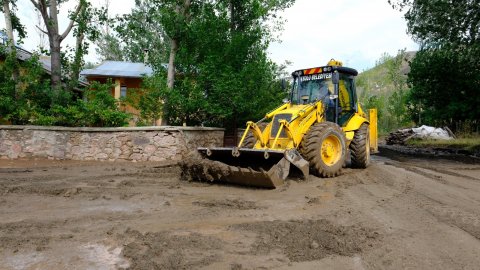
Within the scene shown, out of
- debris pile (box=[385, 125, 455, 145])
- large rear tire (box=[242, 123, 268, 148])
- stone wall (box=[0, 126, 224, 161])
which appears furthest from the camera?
debris pile (box=[385, 125, 455, 145])

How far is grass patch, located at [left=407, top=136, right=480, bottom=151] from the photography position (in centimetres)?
1834

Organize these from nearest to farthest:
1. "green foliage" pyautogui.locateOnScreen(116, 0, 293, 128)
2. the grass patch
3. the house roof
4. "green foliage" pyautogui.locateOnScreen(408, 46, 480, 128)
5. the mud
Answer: the mud
"green foliage" pyautogui.locateOnScreen(116, 0, 293, 128)
the grass patch
"green foliage" pyautogui.locateOnScreen(408, 46, 480, 128)
the house roof

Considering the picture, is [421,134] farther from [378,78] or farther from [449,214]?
[378,78]

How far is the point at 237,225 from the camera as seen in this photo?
4.80m

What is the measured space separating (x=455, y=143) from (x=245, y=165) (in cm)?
1573

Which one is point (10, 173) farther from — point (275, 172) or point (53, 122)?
point (275, 172)

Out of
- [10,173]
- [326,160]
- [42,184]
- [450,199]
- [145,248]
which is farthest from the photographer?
[10,173]

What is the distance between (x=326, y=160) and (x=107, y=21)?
11.2 m

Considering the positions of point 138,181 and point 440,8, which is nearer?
point 138,181

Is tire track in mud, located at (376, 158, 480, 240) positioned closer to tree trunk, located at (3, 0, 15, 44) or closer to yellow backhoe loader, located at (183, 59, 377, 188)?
yellow backhoe loader, located at (183, 59, 377, 188)

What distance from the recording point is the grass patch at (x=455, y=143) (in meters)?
18.3

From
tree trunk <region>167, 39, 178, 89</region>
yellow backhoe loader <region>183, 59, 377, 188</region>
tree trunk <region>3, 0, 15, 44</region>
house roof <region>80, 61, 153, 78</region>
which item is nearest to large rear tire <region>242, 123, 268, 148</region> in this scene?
yellow backhoe loader <region>183, 59, 377, 188</region>

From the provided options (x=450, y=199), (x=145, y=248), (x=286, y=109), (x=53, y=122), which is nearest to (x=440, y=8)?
(x=286, y=109)

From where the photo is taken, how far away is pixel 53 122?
13008mm
